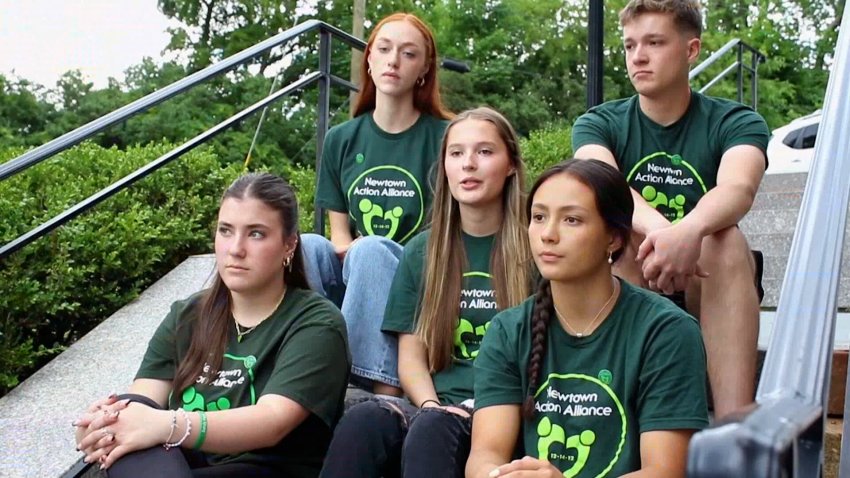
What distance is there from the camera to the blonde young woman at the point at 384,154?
3479mm

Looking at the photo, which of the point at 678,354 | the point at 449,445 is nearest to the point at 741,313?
the point at 678,354

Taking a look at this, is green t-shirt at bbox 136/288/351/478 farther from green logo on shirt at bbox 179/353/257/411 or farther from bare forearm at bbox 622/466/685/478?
bare forearm at bbox 622/466/685/478

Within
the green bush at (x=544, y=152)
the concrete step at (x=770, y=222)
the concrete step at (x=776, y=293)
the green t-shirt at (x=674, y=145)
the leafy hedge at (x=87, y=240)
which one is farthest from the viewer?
the green bush at (x=544, y=152)

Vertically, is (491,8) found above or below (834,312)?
above

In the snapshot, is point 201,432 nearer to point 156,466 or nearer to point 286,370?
point 156,466

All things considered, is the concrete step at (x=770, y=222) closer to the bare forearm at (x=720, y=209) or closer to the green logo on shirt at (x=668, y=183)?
the green logo on shirt at (x=668, y=183)

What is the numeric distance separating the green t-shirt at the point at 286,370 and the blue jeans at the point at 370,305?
0.28 meters

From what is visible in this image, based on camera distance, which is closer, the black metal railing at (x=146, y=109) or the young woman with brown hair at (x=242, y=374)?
the young woman with brown hair at (x=242, y=374)

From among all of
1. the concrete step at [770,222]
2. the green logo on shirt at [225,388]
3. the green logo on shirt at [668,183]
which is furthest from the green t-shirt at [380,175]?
the concrete step at [770,222]

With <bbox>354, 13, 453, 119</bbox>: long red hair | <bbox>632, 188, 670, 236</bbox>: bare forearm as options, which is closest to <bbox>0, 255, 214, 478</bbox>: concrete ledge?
<bbox>354, 13, 453, 119</bbox>: long red hair

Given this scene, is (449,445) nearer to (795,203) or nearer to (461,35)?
(795,203)

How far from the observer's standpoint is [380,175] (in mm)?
3564

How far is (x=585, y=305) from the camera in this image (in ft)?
7.54

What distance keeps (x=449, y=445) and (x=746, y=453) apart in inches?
68.0
